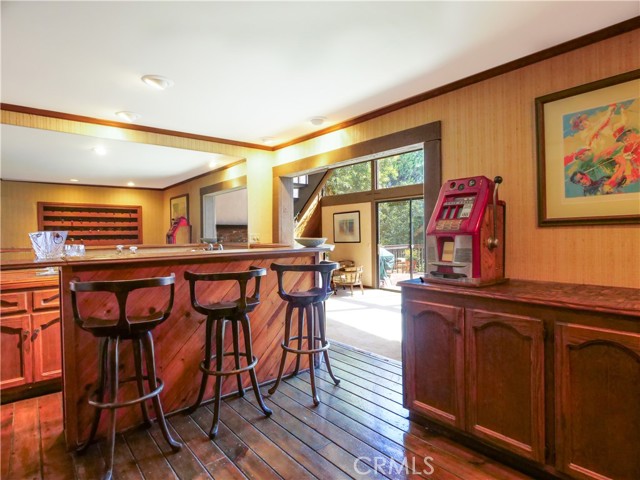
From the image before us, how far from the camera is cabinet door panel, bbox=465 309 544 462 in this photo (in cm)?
170

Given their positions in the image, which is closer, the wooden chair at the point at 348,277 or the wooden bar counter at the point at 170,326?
the wooden bar counter at the point at 170,326

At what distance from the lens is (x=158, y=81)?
2576 mm

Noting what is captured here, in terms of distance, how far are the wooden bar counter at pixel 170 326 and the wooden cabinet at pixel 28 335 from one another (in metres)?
0.37

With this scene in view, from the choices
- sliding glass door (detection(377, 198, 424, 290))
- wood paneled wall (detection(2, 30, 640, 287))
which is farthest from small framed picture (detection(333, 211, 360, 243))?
wood paneled wall (detection(2, 30, 640, 287))

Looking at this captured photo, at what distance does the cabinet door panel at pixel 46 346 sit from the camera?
266 centimetres

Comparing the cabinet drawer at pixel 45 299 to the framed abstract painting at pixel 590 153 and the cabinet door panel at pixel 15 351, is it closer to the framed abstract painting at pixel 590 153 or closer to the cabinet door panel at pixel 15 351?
the cabinet door panel at pixel 15 351

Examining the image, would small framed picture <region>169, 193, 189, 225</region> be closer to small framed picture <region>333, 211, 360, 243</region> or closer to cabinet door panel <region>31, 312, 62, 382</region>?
cabinet door panel <region>31, 312, 62, 382</region>

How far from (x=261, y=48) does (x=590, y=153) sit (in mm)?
2093

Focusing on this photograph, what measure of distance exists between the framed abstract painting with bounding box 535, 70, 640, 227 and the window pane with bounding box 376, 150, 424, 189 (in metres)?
4.80

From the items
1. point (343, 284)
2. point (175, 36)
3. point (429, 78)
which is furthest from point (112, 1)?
point (343, 284)

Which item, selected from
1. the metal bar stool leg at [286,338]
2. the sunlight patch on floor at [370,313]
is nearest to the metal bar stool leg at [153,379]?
the metal bar stool leg at [286,338]

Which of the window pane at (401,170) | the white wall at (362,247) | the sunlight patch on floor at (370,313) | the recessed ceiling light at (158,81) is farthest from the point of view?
the white wall at (362,247)

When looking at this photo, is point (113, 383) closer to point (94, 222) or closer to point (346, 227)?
point (94, 222)

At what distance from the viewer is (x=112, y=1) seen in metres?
1.69
